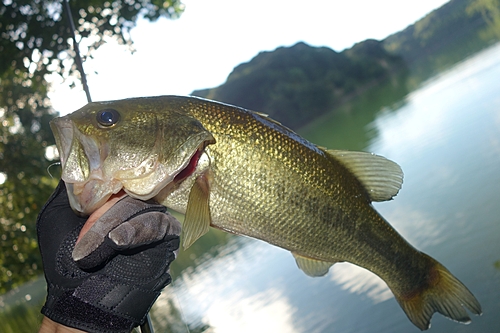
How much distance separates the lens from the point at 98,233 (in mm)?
2027

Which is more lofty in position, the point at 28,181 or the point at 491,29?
the point at 28,181

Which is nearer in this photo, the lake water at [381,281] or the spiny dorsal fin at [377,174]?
the spiny dorsal fin at [377,174]

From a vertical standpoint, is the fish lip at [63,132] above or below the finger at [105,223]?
above

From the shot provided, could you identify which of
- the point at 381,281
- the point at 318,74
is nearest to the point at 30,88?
the point at 381,281

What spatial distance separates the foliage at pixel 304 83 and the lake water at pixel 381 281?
46768mm

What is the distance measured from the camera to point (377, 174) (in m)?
2.64

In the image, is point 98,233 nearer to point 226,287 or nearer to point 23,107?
point 226,287

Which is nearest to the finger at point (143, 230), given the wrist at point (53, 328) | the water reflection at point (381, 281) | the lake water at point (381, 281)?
the wrist at point (53, 328)

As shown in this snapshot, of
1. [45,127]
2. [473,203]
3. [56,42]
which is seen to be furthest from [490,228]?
[45,127]

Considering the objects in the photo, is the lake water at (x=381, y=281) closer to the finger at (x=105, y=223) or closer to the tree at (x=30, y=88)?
the finger at (x=105, y=223)

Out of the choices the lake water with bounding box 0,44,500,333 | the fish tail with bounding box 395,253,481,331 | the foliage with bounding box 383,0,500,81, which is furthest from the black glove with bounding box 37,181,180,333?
the foliage with bounding box 383,0,500,81

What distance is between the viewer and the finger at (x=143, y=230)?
202cm

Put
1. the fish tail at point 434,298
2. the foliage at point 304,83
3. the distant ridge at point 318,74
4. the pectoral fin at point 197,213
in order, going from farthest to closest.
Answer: the foliage at point 304,83 → the distant ridge at point 318,74 → the fish tail at point 434,298 → the pectoral fin at point 197,213

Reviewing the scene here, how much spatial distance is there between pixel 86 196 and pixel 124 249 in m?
0.31
